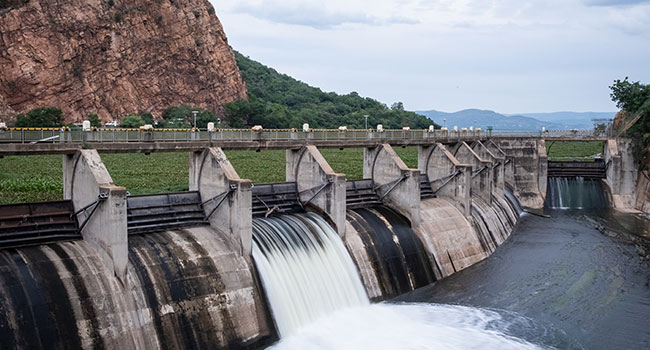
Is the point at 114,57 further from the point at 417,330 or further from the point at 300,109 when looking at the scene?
the point at 417,330

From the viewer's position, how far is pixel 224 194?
28.5 meters

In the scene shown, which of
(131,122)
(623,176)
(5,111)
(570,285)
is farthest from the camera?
(131,122)

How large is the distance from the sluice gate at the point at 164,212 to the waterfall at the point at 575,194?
4224 cm

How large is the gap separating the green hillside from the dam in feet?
218

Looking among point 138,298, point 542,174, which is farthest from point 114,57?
point 138,298

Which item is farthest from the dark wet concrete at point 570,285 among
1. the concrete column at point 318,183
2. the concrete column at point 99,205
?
the concrete column at point 99,205

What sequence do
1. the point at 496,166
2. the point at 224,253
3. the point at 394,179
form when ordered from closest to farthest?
the point at 224,253 → the point at 394,179 → the point at 496,166

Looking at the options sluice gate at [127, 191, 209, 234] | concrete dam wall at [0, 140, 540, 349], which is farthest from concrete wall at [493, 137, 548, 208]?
sluice gate at [127, 191, 209, 234]

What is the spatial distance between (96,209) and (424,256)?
19.8 metres

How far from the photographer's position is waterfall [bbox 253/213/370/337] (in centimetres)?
2686

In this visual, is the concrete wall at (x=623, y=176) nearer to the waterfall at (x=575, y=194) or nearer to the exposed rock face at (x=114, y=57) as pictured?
the waterfall at (x=575, y=194)

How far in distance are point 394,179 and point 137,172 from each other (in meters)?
28.0

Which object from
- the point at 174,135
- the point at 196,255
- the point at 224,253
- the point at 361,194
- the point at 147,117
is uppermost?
the point at 147,117

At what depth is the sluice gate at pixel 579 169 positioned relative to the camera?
61.8 m
